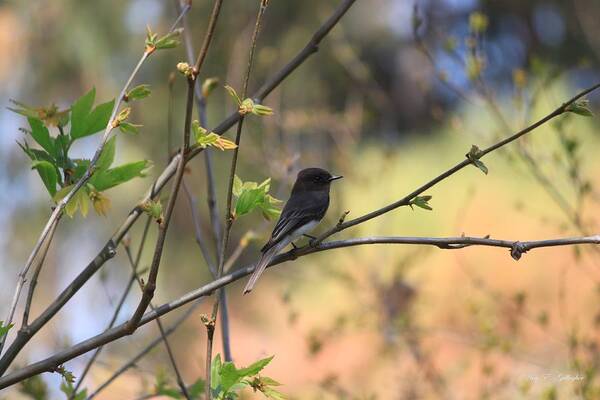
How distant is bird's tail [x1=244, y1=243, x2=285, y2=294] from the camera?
9.41 ft

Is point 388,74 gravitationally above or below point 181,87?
above

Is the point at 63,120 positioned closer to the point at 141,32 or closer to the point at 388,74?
the point at 141,32

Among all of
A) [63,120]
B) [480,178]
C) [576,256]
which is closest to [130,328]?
[63,120]

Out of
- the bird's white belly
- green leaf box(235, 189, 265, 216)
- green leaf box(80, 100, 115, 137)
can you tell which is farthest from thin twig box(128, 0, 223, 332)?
the bird's white belly

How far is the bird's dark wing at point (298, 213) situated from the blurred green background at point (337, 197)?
775 millimetres

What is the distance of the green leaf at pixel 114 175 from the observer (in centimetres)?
267

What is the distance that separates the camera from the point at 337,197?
237 inches

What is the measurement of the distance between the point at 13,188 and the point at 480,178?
876 cm

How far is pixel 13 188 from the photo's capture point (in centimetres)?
933

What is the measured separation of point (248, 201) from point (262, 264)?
53 centimetres

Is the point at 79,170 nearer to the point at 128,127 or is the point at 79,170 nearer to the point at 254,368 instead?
the point at 128,127

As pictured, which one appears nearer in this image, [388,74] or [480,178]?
[480,178]

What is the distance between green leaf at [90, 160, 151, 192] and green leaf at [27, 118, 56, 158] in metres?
0.15

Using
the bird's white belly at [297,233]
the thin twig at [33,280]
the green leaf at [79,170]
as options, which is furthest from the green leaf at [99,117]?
the bird's white belly at [297,233]
